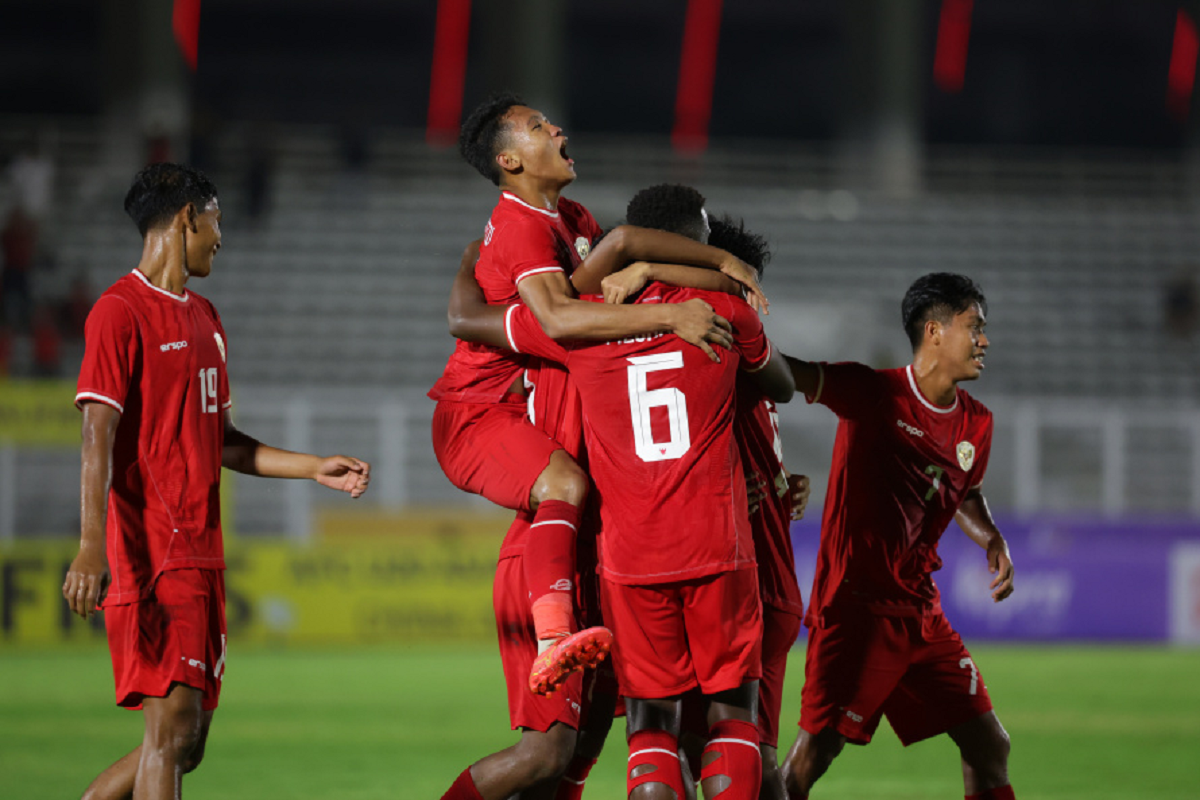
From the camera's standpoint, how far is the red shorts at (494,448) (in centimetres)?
483

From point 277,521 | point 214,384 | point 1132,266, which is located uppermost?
point 1132,266

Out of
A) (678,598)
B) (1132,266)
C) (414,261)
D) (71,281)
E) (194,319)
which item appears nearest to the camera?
(678,598)

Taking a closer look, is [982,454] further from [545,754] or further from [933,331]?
[545,754]

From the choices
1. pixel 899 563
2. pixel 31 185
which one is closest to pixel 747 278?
pixel 899 563

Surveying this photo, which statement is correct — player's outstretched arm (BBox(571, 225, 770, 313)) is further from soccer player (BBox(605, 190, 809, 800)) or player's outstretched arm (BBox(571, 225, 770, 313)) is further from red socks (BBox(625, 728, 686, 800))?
red socks (BBox(625, 728, 686, 800))

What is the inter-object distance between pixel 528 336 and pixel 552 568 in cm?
74

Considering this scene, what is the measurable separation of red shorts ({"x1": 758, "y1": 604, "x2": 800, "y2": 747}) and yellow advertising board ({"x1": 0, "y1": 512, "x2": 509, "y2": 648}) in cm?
1046

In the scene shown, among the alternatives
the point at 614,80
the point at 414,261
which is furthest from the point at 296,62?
the point at 414,261

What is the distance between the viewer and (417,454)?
1714cm

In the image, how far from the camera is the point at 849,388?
5.59 meters

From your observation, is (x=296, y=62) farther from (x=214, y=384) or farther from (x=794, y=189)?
(x=214, y=384)

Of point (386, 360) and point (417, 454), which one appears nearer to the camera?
point (417, 454)

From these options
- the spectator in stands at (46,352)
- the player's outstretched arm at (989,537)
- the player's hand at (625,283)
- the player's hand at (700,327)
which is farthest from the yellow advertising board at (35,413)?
the player's hand at (700,327)

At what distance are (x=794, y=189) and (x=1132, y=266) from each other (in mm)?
5575
